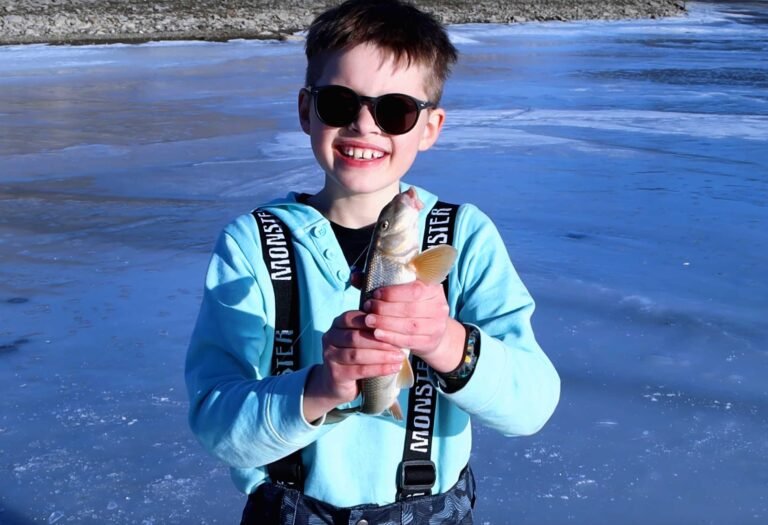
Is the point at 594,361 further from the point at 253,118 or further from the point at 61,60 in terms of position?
the point at 61,60

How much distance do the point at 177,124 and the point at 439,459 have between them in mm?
8103

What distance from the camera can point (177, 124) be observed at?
31.6 feet

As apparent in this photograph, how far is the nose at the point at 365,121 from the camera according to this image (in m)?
1.93

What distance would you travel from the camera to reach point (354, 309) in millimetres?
1845

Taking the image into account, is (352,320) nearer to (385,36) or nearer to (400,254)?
(400,254)

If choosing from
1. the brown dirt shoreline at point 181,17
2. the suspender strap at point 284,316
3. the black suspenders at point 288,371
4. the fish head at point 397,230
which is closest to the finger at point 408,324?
the fish head at point 397,230

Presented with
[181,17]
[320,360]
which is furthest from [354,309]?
[181,17]

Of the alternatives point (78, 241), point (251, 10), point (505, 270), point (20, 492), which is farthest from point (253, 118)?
point (251, 10)

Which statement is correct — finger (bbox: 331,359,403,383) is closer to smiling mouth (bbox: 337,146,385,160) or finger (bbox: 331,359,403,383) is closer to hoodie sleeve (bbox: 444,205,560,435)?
hoodie sleeve (bbox: 444,205,560,435)

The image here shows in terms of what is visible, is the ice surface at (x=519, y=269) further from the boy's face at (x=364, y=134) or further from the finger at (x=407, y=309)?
the finger at (x=407, y=309)

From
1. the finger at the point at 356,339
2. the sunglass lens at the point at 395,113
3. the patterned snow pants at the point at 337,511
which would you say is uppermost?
the sunglass lens at the point at 395,113

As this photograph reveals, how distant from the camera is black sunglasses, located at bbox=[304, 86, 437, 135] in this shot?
6.32 ft

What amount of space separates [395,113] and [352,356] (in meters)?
0.63

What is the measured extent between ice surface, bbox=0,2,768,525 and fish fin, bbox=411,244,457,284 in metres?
1.61
